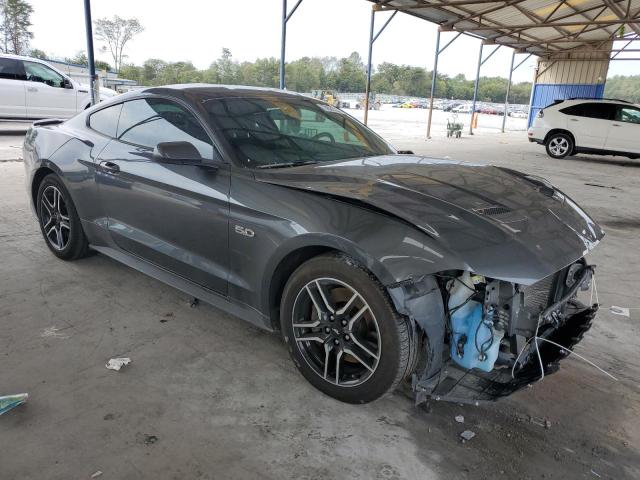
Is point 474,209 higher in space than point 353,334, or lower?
higher

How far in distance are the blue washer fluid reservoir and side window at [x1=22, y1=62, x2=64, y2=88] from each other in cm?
Result: 1319

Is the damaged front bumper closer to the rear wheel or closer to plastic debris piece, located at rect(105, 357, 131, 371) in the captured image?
plastic debris piece, located at rect(105, 357, 131, 371)

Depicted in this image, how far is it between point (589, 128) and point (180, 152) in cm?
1362

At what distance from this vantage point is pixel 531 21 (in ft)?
60.5

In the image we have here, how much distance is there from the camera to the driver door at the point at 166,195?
270 centimetres

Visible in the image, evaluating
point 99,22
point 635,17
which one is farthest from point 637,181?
point 99,22

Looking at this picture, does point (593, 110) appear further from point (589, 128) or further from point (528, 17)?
point (528, 17)

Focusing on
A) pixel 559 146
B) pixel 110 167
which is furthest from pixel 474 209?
pixel 559 146

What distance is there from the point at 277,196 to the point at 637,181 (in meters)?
10.4

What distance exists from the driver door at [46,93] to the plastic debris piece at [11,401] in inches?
474

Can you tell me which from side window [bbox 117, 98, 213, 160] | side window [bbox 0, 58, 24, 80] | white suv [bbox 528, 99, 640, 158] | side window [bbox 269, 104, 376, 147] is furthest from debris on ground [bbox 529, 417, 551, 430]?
side window [bbox 0, 58, 24, 80]

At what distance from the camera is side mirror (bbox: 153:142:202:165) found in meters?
2.61

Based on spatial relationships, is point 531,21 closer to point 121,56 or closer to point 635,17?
point 635,17

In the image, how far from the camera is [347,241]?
2.13 meters
